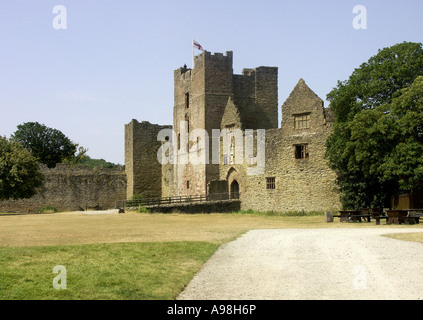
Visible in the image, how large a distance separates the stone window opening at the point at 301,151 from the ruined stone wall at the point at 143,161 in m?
21.5

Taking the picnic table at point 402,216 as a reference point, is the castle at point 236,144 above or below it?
above

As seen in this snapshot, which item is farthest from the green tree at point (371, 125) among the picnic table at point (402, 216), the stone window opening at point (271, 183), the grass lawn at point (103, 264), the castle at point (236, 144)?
the grass lawn at point (103, 264)

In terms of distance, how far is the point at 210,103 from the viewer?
44500 millimetres

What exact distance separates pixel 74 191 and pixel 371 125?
3444cm

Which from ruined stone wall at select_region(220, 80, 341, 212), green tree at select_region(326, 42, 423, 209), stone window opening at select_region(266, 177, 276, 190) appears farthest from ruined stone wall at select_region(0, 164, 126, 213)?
green tree at select_region(326, 42, 423, 209)

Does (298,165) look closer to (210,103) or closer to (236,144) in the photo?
(236,144)

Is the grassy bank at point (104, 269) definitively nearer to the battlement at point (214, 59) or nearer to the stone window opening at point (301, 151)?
the stone window opening at point (301, 151)

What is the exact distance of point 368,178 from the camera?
2969 centimetres

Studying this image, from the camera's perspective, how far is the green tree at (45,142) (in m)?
75.7

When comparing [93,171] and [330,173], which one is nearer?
[330,173]

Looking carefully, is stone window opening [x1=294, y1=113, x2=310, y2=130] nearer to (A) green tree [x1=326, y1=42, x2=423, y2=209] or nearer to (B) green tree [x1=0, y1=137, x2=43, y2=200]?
(A) green tree [x1=326, y1=42, x2=423, y2=209]
